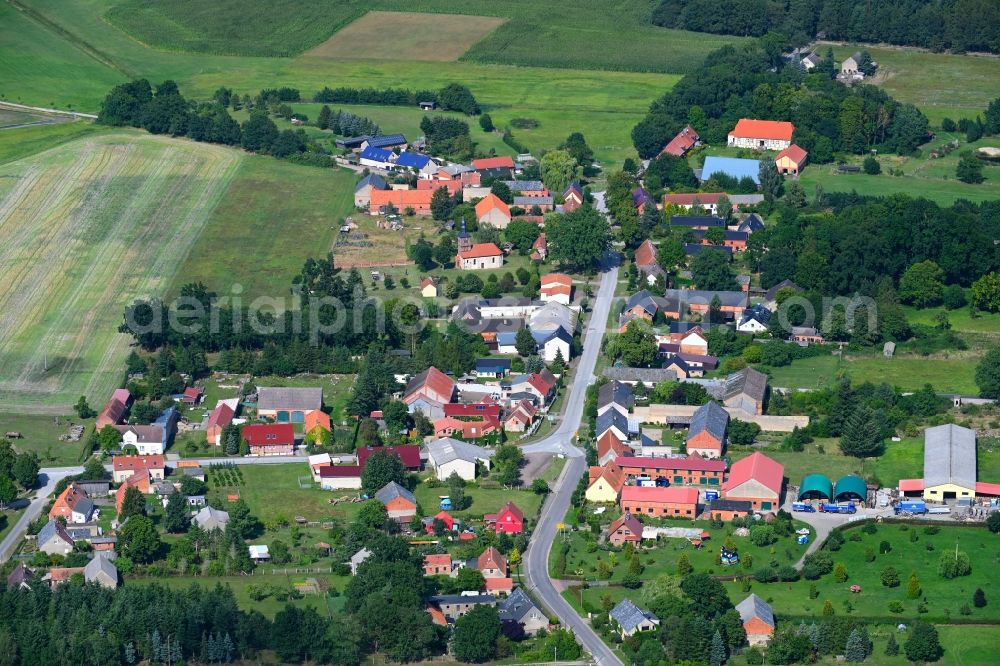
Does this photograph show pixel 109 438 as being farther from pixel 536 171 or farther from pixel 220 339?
pixel 536 171

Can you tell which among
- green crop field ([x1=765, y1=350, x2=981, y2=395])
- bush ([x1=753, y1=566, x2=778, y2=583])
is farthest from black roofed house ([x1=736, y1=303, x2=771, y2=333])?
bush ([x1=753, y1=566, x2=778, y2=583])

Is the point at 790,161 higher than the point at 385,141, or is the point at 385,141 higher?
the point at 790,161

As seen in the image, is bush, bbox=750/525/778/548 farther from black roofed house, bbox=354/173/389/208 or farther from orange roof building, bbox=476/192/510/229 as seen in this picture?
black roofed house, bbox=354/173/389/208

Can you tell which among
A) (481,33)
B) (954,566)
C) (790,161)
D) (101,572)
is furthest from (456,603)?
(481,33)

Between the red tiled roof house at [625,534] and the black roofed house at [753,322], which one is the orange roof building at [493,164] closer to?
the black roofed house at [753,322]

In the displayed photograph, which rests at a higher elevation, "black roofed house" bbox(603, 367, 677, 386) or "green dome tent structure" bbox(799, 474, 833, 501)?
"green dome tent structure" bbox(799, 474, 833, 501)

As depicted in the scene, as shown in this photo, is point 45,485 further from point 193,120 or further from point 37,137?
point 37,137
